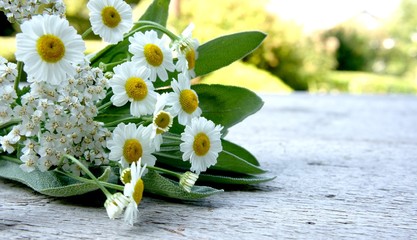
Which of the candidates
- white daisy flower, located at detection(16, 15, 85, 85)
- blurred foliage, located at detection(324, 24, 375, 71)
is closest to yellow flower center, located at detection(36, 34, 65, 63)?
white daisy flower, located at detection(16, 15, 85, 85)

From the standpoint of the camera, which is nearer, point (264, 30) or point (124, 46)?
A: point (124, 46)

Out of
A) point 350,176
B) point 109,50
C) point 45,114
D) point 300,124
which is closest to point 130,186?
point 45,114

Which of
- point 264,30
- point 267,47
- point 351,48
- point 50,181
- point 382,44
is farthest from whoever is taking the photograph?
point 382,44

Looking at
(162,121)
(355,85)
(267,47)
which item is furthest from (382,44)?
(162,121)

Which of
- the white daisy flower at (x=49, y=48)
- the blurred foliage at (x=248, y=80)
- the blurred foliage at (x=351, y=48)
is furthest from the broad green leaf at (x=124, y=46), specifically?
the blurred foliage at (x=351, y=48)

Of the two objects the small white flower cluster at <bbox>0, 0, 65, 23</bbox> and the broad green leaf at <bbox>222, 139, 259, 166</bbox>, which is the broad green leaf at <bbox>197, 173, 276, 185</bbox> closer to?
the broad green leaf at <bbox>222, 139, 259, 166</bbox>

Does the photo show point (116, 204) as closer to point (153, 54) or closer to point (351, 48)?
point (153, 54)
